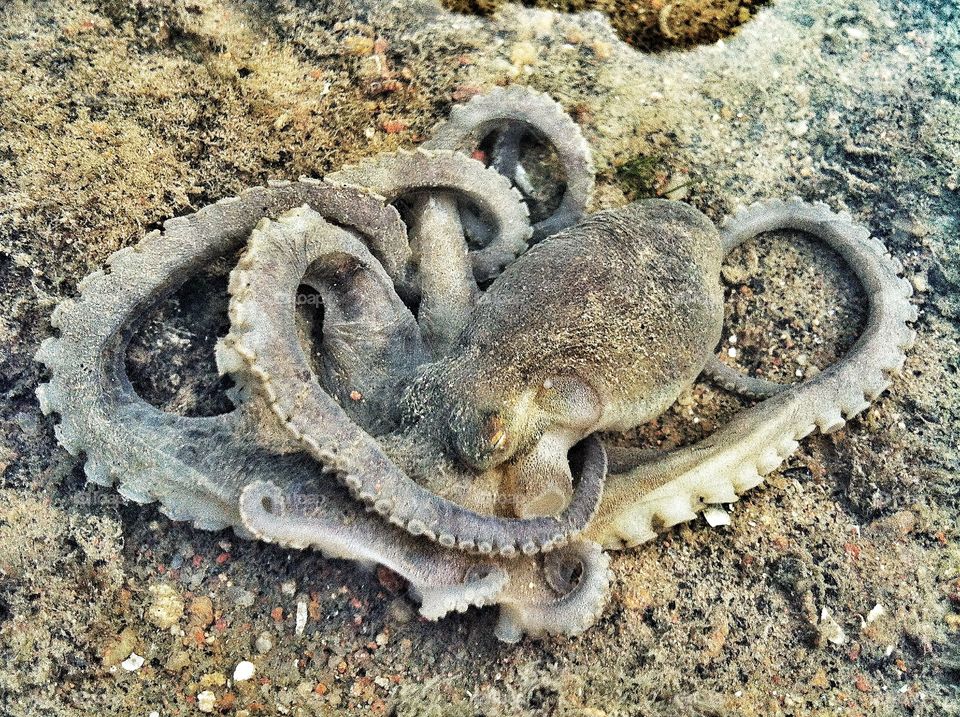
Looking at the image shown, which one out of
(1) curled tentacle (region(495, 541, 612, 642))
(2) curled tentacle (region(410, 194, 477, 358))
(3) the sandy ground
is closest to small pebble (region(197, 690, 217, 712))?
(3) the sandy ground

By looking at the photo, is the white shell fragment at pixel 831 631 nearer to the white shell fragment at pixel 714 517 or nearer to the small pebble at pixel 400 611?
the white shell fragment at pixel 714 517

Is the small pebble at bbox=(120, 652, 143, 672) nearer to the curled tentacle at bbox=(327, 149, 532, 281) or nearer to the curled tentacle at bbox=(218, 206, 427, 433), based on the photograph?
the curled tentacle at bbox=(218, 206, 427, 433)

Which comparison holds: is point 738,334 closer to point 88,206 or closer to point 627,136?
point 627,136

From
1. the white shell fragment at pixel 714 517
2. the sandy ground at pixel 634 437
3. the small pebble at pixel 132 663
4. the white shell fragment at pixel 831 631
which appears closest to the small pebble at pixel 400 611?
the sandy ground at pixel 634 437

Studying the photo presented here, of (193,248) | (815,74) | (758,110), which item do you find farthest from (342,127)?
(815,74)

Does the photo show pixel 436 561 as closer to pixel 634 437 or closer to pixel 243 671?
pixel 243 671
